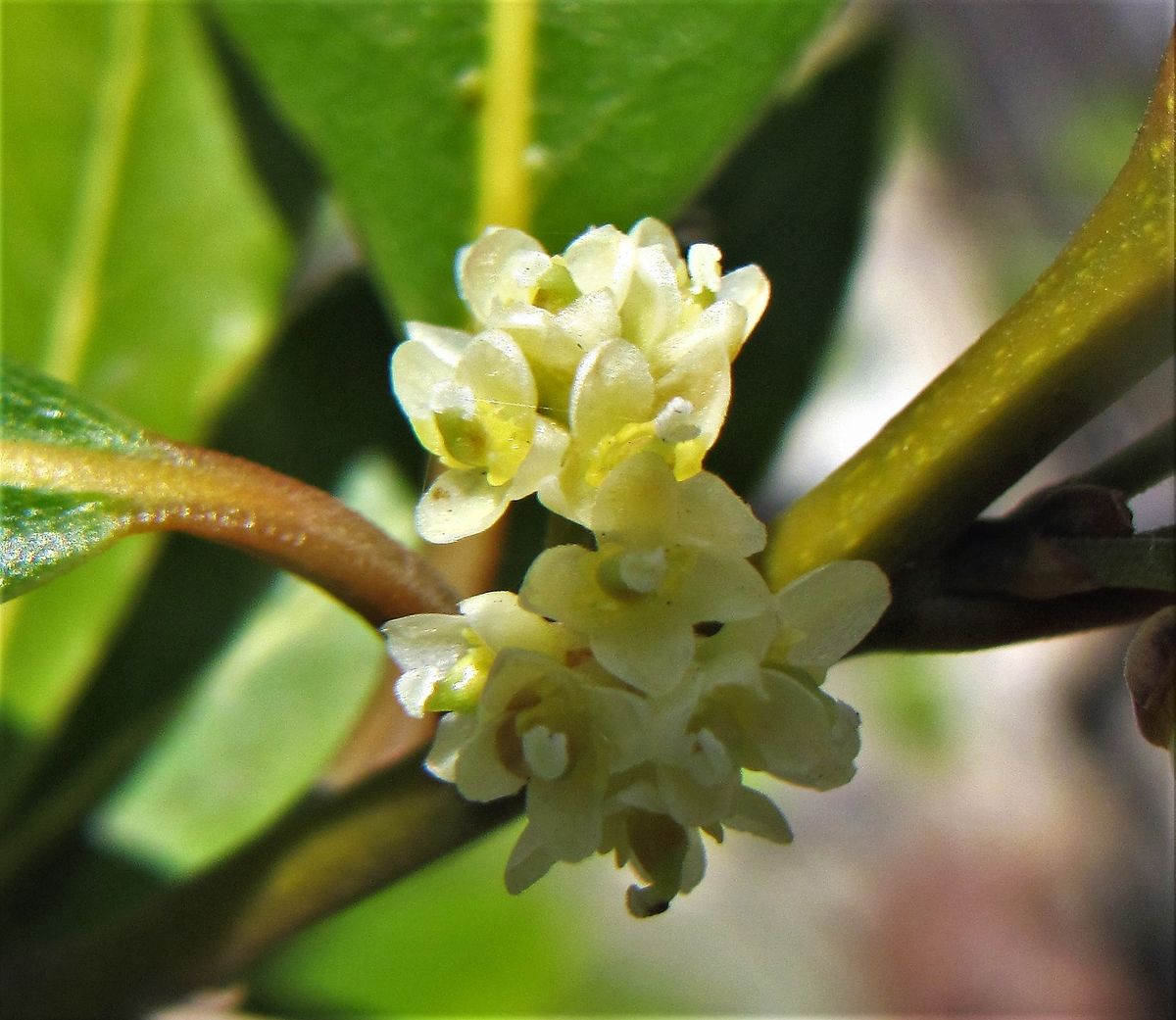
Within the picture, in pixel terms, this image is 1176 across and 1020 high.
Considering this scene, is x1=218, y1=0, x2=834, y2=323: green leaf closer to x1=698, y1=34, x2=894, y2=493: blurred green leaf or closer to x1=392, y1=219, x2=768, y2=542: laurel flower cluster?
x1=698, y1=34, x2=894, y2=493: blurred green leaf

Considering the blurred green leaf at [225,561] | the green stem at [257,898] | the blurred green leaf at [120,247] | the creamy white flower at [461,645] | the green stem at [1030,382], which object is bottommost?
the green stem at [257,898]

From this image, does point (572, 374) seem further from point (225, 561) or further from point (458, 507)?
point (225, 561)

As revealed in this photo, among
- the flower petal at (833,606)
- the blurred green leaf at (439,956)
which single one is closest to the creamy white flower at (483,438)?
the flower petal at (833,606)

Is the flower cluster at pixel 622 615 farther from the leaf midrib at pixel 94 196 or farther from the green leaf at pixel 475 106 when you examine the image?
the leaf midrib at pixel 94 196

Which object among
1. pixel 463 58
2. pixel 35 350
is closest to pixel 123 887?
pixel 35 350

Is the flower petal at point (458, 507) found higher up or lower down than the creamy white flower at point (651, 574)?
higher up

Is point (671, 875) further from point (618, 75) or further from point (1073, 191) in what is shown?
point (1073, 191)

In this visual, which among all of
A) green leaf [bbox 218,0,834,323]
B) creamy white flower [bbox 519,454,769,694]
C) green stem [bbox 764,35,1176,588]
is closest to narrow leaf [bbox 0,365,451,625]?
creamy white flower [bbox 519,454,769,694]
